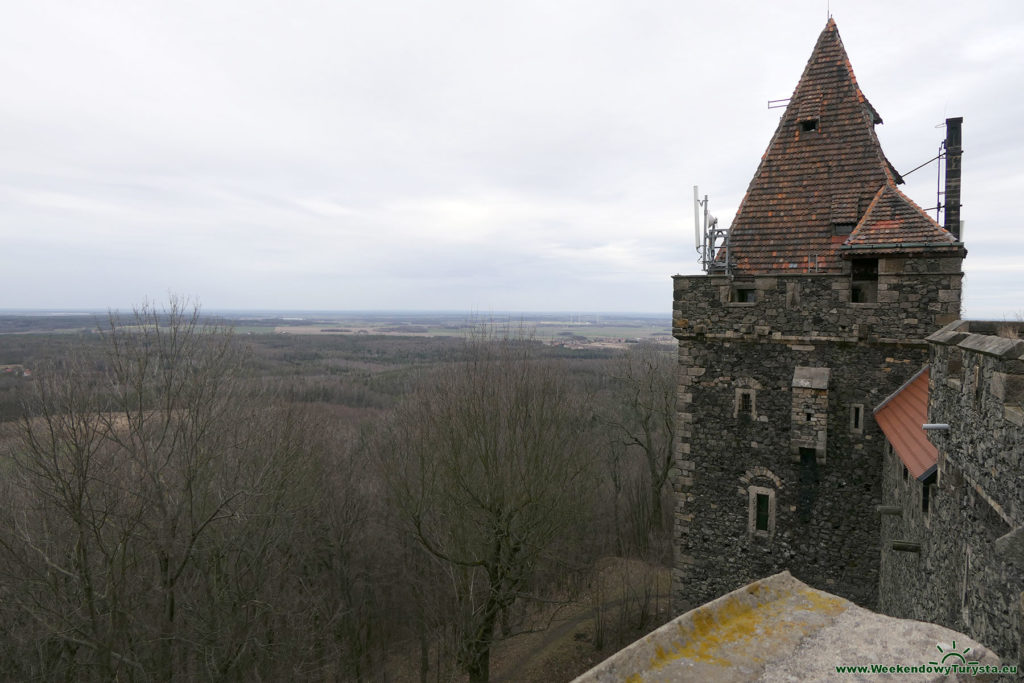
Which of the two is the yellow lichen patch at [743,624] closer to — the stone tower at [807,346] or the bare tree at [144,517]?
the stone tower at [807,346]

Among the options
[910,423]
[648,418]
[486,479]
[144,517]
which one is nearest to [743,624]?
[910,423]

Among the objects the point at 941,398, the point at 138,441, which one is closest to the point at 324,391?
the point at 138,441

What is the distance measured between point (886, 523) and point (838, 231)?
5561 millimetres

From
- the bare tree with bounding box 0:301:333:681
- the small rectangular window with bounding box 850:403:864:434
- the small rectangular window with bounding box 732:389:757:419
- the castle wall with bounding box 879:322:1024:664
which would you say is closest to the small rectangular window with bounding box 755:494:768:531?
the small rectangular window with bounding box 732:389:757:419

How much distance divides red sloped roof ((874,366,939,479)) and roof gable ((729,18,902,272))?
262cm

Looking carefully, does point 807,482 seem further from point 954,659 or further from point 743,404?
point 954,659

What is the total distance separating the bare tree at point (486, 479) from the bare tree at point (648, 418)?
38.6 ft

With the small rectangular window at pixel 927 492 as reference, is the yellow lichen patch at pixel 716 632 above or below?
above

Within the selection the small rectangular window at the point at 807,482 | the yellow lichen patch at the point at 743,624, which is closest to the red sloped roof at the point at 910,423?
the small rectangular window at the point at 807,482

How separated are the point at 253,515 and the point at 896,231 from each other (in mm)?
14566

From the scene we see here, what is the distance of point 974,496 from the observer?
4.86 meters

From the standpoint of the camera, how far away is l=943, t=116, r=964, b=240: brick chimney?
10.1 m

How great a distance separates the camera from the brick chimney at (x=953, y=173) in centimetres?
1005

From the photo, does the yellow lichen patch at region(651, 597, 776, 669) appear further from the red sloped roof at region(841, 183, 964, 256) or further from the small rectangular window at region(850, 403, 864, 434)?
the red sloped roof at region(841, 183, 964, 256)
